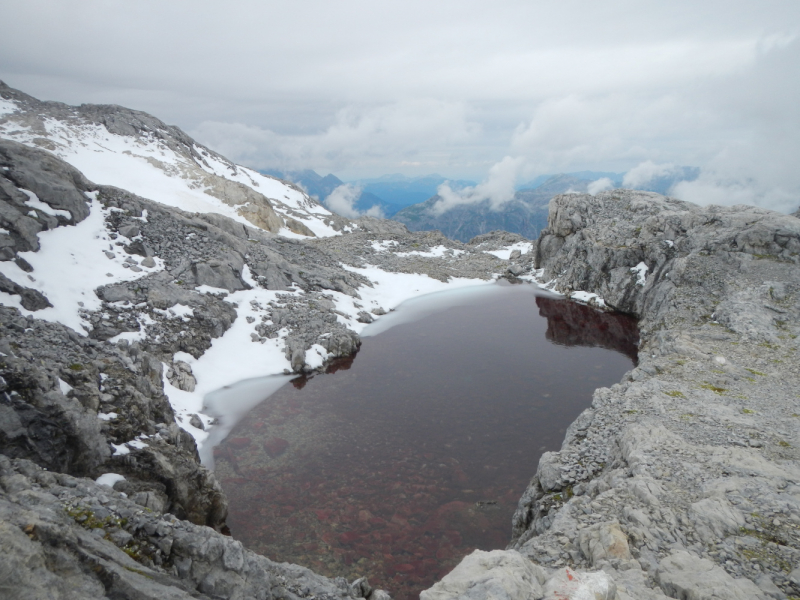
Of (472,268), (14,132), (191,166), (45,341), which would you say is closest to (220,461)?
(45,341)

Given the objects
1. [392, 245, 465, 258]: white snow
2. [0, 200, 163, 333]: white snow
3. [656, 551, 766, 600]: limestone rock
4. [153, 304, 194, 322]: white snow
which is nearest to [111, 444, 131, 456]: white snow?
[0, 200, 163, 333]: white snow

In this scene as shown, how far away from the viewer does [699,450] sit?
16.0 meters

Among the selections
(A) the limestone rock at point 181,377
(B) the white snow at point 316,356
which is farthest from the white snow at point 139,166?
(A) the limestone rock at point 181,377

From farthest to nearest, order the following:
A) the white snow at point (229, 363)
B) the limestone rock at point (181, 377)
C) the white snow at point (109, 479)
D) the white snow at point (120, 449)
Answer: the limestone rock at point (181, 377) → the white snow at point (229, 363) → the white snow at point (120, 449) → the white snow at point (109, 479)

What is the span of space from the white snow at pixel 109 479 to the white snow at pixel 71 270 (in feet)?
41.2

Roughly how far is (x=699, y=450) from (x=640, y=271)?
Result: 37066 millimetres

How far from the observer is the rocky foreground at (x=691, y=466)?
1019 centimetres

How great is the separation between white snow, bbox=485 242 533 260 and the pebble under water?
4407cm

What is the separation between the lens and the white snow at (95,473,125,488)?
14367 millimetres

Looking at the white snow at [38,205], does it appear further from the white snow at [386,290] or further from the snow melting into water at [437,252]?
the snow melting into water at [437,252]

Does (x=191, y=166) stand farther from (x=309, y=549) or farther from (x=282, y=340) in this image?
(x=309, y=549)

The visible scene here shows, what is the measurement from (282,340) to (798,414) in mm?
30764

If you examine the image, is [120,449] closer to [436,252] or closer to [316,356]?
[316,356]

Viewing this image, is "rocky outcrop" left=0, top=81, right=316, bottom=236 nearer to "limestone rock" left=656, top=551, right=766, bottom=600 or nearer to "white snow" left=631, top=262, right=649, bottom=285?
"white snow" left=631, top=262, right=649, bottom=285
